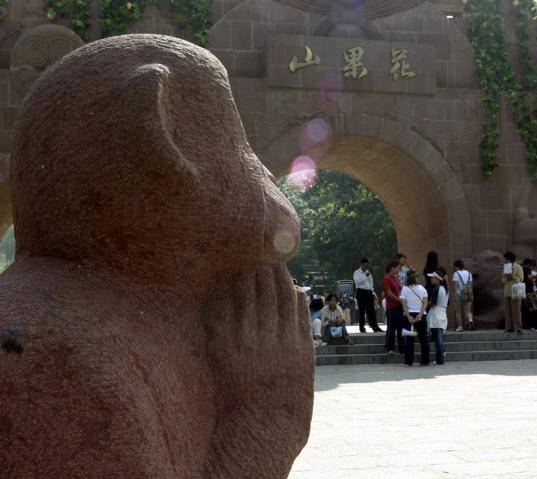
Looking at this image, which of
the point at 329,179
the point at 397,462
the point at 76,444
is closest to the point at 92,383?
the point at 76,444

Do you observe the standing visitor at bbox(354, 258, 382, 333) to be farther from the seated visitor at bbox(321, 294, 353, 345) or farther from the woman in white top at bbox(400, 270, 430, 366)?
the woman in white top at bbox(400, 270, 430, 366)

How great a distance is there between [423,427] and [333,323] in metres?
5.14

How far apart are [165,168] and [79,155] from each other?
235 mm

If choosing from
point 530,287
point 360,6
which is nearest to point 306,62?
point 360,6

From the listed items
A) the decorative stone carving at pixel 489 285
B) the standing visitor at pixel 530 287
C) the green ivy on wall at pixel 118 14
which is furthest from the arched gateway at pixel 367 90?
the standing visitor at pixel 530 287

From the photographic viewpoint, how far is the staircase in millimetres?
9844

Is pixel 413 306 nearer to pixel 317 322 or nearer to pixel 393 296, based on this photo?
pixel 393 296

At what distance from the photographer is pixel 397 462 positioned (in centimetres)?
404

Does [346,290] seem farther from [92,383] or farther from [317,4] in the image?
[92,383]

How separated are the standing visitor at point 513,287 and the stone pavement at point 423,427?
94.6 inches

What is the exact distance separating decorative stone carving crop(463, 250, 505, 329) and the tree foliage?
38.0 feet

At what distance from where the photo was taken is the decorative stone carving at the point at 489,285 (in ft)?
39.0

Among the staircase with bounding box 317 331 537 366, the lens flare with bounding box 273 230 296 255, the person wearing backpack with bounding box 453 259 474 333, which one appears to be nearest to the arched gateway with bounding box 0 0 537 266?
the person wearing backpack with bounding box 453 259 474 333

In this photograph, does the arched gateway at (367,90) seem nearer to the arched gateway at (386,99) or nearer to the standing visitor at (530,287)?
the arched gateway at (386,99)
